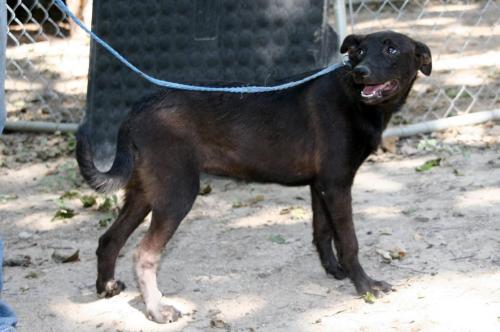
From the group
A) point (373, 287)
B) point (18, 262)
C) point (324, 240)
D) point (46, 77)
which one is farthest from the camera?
point (46, 77)

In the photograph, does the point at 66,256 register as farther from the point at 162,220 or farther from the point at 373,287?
the point at 373,287

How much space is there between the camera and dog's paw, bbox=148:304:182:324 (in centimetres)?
450

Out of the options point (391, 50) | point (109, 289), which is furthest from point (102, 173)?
point (391, 50)

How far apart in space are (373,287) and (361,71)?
1088mm

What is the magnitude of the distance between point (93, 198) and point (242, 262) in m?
1.46

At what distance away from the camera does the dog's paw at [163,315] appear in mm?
4500

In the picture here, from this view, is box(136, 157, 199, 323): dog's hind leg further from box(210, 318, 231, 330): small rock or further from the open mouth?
the open mouth

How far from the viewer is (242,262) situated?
521 centimetres

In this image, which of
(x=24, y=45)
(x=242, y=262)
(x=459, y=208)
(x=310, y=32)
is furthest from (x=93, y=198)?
(x=24, y=45)

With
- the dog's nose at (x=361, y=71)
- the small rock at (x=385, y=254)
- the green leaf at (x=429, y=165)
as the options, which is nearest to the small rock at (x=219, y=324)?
the small rock at (x=385, y=254)

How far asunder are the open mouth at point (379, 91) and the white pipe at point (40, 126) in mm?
3413

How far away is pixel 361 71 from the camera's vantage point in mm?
4348

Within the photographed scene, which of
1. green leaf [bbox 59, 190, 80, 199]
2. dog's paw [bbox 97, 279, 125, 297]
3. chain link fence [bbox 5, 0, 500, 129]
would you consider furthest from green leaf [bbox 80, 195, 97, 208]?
chain link fence [bbox 5, 0, 500, 129]

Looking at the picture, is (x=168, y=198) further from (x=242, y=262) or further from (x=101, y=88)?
(x=101, y=88)
